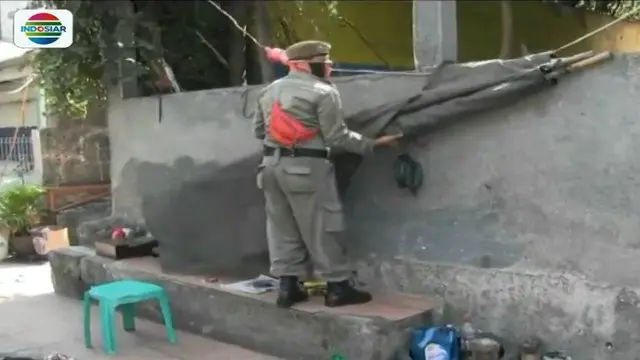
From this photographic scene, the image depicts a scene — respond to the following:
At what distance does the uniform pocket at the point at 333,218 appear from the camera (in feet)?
15.7

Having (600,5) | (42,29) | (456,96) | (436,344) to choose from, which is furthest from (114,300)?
(600,5)

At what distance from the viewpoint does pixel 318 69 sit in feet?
15.8

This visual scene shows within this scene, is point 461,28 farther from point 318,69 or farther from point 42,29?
point 318,69

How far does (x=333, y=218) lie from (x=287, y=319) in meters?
0.76

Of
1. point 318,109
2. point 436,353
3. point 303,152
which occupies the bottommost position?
point 436,353

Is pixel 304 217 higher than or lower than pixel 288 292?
higher

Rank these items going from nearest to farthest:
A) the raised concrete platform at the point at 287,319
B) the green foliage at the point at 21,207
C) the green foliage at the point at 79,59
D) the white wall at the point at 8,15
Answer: the raised concrete platform at the point at 287,319
the white wall at the point at 8,15
the green foliage at the point at 79,59
the green foliage at the point at 21,207

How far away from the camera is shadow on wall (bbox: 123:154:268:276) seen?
18.4ft

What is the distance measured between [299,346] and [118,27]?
3.85m

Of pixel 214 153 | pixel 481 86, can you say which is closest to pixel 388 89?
pixel 481 86

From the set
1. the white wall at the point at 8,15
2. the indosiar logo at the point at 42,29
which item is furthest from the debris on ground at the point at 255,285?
the white wall at the point at 8,15

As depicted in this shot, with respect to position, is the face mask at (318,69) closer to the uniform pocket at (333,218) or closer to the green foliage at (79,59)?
the uniform pocket at (333,218)

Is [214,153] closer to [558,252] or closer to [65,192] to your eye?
[558,252]

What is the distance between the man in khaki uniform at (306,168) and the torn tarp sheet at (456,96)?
159mm
